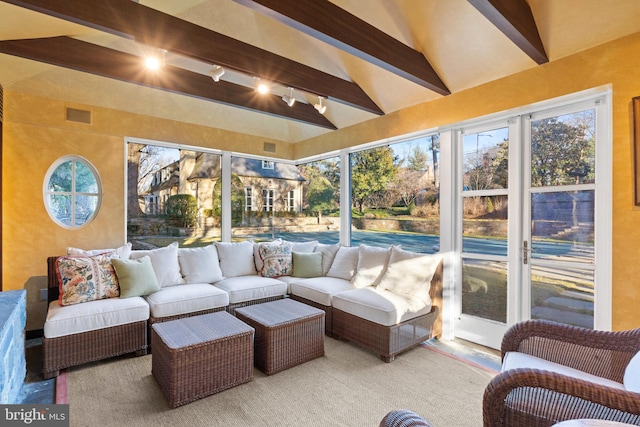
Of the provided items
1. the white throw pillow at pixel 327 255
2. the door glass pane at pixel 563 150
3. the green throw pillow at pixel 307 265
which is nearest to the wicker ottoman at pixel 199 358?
the green throw pillow at pixel 307 265

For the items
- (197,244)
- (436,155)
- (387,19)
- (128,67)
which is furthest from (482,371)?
(128,67)

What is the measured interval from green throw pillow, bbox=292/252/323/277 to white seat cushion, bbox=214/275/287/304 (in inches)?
12.5

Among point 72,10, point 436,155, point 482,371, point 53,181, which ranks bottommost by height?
point 482,371

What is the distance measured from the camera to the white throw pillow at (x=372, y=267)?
360 centimetres

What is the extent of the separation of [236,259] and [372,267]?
1.83 metres

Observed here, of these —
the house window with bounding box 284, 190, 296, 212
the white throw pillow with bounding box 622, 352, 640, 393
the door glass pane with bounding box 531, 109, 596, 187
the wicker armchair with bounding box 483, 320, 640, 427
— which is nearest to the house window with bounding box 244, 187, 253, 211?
the house window with bounding box 284, 190, 296, 212

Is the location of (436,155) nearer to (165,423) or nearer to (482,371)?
(482,371)

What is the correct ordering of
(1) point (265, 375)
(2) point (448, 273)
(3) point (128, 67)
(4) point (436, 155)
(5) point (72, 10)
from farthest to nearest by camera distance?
(4) point (436, 155)
(2) point (448, 273)
(3) point (128, 67)
(1) point (265, 375)
(5) point (72, 10)

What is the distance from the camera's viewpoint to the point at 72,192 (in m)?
3.57

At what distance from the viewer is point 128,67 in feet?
9.77

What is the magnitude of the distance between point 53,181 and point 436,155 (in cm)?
443

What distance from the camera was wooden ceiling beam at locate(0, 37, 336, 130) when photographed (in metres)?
2.63

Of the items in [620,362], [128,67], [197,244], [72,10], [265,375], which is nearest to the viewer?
[620,362]

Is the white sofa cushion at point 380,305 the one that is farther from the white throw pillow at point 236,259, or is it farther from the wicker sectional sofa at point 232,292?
the white throw pillow at point 236,259
